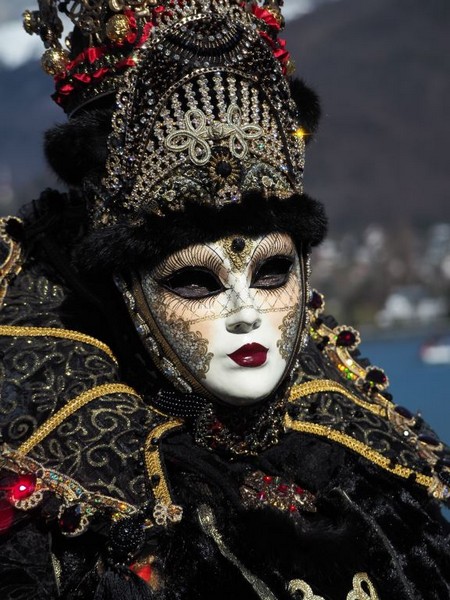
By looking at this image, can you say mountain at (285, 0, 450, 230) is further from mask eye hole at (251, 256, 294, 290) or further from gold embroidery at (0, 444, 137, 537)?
gold embroidery at (0, 444, 137, 537)

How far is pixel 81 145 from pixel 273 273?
0.57 metres

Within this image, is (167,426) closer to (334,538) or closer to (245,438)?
(245,438)

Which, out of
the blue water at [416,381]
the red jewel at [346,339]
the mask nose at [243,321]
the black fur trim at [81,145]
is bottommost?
the mask nose at [243,321]

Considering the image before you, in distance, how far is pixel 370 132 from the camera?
2741 centimetres

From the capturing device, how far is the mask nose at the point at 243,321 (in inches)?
92.4

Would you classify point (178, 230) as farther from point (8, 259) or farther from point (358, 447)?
point (358, 447)

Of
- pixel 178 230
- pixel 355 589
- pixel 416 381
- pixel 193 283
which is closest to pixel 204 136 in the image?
pixel 178 230

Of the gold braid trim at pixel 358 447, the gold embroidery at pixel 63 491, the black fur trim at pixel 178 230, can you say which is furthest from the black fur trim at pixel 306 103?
the gold embroidery at pixel 63 491

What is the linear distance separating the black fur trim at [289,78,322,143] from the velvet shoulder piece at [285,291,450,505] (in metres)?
0.63

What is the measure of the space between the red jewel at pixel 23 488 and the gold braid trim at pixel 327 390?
801mm

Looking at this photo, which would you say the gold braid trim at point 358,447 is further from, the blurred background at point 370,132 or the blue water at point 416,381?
the blurred background at point 370,132

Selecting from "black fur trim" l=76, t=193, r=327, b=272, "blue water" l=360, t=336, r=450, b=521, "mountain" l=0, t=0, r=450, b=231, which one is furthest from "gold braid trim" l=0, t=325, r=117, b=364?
"mountain" l=0, t=0, r=450, b=231

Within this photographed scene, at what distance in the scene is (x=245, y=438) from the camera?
8.32 feet

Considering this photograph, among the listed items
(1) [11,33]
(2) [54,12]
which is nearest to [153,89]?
(2) [54,12]
